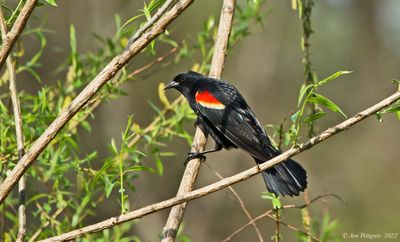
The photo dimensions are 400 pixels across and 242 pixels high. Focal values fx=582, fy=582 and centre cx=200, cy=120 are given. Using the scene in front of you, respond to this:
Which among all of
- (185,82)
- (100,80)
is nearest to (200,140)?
(185,82)

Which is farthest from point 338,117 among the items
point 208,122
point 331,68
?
point 208,122

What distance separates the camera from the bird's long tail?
3.05 meters

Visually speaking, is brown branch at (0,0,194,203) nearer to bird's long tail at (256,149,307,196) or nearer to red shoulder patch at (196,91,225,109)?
bird's long tail at (256,149,307,196)

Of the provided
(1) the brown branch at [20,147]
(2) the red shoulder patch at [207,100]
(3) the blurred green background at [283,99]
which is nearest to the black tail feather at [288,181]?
(2) the red shoulder patch at [207,100]

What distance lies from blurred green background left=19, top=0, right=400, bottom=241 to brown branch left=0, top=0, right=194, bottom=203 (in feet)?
21.5

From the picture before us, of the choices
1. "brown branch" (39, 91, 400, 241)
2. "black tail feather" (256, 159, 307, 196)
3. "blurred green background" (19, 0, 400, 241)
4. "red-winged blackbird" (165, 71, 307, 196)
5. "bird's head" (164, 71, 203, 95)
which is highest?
"blurred green background" (19, 0, 400, 241)

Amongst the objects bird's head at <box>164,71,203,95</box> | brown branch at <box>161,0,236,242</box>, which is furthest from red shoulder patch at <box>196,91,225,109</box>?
brown branch at <box>161,0,236,242</box>

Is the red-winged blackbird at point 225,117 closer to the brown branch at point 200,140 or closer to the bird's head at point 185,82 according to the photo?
the bird's head at point 185,82

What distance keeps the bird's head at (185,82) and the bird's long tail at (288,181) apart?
0.97 m

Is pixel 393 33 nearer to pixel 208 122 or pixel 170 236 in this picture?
pixel 208 122

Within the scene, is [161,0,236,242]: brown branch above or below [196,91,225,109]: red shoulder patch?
below

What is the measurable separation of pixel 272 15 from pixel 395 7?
345cm

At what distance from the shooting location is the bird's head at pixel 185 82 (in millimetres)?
3925

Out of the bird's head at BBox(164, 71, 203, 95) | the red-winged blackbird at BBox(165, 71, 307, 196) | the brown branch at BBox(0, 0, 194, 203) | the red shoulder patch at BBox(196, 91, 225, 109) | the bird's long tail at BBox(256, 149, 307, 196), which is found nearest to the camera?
the brown branch at BBox(0, 0, 194, 203)
